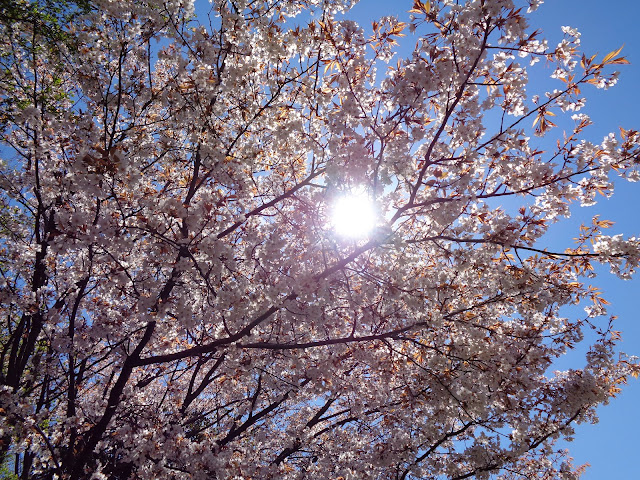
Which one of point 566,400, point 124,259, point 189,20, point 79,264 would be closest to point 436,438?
point 566,400

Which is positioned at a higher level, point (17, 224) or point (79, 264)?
point (17, 224)

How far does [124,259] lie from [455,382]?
6358 mm

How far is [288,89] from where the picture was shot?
5.92 meters

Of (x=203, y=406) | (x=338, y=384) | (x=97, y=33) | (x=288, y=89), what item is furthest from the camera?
(x=203, y=406)

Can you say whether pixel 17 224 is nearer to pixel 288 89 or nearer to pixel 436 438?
pixel 288 89

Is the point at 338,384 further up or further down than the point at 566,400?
further up

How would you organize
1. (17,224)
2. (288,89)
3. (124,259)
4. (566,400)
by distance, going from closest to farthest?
(288,89), (566,400), (124,259), (17,224)

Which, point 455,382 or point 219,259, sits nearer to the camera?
point 219,259

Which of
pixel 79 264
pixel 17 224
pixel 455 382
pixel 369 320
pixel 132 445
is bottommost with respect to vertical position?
pixel 132 445

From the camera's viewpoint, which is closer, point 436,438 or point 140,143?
point 140,143

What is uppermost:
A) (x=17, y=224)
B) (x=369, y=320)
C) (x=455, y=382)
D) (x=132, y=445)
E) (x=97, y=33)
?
(x=97, y=33)

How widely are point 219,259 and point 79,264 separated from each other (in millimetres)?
3121

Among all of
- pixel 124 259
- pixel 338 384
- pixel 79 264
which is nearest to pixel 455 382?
pixel 338 384

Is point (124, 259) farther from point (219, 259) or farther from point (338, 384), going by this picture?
point (338, 384)
